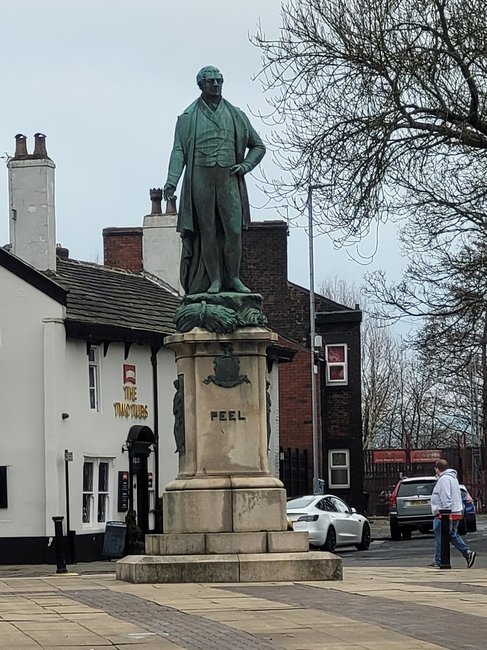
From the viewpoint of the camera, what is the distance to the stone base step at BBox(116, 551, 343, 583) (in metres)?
16.3

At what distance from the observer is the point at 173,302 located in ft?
142

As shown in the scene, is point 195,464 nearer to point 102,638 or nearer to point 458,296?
point 102,638

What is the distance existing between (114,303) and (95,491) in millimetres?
5719

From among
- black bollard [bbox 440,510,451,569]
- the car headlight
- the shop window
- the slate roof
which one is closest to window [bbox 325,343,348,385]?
the slate roof

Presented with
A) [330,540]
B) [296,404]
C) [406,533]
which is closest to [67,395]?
[330,540]

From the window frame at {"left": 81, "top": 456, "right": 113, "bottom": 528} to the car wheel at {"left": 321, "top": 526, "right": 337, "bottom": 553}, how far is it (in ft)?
18.8

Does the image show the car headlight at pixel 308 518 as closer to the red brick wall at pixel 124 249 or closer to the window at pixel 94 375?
the window at pixel 94 375

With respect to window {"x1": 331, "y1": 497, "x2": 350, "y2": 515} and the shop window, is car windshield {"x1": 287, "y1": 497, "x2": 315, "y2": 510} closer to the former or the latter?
window {"x1": 331, "y1": 497, "x2": 350, "y2": 515}

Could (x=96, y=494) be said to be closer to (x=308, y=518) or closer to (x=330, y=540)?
(x=308, y=518)

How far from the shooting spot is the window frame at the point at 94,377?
3656 centimetres

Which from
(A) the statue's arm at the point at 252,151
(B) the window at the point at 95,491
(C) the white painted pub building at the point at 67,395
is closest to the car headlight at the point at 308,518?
(C) the white painted pub building at the point at 67,395

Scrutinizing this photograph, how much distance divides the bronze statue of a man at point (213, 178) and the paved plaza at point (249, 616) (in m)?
4.05

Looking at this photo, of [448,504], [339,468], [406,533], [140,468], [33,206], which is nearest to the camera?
[448,504]

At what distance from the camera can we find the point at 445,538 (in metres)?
22.3
